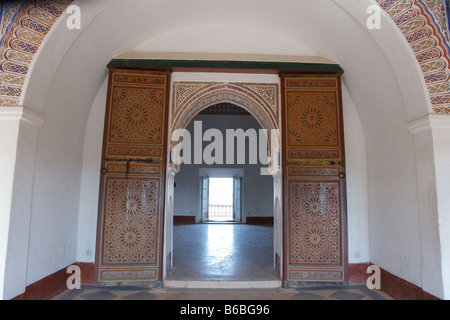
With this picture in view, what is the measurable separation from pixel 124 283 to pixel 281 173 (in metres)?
2.12

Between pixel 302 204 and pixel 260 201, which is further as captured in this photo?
pixel 260 201

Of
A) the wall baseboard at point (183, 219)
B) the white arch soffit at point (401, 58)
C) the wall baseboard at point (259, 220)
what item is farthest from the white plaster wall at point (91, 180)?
the wall baseboard at point (259, 220)

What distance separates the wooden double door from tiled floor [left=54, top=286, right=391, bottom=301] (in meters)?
0.12

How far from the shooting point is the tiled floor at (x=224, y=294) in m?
3.05

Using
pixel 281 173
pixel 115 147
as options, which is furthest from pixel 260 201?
pixel 115 147

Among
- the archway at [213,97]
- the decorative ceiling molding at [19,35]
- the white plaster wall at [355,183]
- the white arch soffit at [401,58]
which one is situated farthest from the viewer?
the archway at [213,97]

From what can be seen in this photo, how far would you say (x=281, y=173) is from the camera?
355 centimetres

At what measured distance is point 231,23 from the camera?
3686mm

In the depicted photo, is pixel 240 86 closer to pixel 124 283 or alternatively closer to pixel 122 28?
pixel 122 28

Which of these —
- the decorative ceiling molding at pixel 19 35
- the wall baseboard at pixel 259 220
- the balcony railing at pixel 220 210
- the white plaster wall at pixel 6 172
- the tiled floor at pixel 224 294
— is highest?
the decorative ceiling molding at pixel 19 35

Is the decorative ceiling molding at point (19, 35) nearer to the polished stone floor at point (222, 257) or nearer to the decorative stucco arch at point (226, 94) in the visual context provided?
the decorative stucco arch at point (226, 94)

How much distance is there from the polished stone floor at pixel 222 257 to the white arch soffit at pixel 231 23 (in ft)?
7.68

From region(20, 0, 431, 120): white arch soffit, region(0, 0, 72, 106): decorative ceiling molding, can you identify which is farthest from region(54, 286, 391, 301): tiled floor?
region(0, 0, 72, 106): decorative ceiling molding

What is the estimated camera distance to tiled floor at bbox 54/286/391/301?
10.0ft
